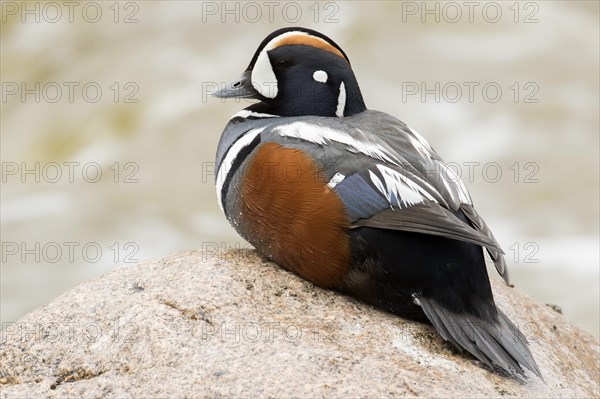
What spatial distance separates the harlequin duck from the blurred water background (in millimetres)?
5535

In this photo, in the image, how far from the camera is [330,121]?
462 centimetres

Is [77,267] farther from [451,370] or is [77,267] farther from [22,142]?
[451,370]

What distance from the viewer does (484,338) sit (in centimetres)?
402

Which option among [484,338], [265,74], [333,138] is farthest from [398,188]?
[265,74]

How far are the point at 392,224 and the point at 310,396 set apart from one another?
88 cm

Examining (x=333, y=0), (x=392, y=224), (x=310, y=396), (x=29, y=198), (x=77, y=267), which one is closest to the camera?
(x=310, y=396)

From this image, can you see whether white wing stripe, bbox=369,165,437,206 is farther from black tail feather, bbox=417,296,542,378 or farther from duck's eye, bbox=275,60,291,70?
duck's eye, bbox=275,60,291,70

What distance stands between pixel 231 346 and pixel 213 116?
8408 millimetres

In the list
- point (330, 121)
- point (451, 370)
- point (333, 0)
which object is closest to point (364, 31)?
→ point (333, 0)

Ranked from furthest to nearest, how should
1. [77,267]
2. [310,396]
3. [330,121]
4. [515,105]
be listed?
[515,105], [77,267], [330,121], [310,396]

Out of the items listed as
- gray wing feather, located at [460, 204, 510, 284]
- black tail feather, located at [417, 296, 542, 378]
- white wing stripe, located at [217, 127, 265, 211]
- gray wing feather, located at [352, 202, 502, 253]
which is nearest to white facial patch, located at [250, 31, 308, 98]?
white wing stripe, located at [217, 127, 265, 211]

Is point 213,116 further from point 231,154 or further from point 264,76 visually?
point 231,154

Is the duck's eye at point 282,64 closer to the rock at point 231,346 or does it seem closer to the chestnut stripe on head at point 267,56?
the chestnut stripe on head at point 267,56

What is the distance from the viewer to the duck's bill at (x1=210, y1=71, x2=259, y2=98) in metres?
4.98
